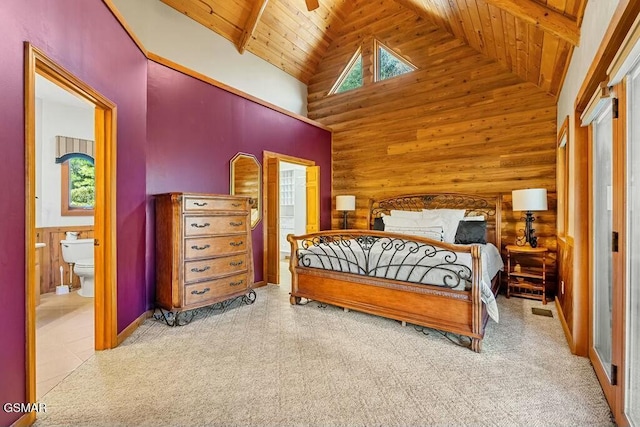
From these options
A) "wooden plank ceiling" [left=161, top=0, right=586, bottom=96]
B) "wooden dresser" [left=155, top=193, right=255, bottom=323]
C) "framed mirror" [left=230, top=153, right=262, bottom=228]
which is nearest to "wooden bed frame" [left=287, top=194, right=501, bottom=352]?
"wooden dresser" [left=155, top=193, right=255, bottom=323]

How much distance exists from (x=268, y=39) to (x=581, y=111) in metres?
4.88

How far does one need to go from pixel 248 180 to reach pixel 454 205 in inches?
126

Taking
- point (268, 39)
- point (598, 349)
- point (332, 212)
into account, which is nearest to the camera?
point (598, 349)

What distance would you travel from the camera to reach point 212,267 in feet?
10.7

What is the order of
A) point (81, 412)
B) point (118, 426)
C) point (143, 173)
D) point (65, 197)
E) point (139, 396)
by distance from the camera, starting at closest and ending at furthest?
point (118, 426)
point (81, 412)
point (139, 396)
point (143, 173)
point (65, 197)

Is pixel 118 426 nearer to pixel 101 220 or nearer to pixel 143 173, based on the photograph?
pixel 101 220

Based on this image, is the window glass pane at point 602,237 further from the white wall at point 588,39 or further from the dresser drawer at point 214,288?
the dresser drawer at point 214,288

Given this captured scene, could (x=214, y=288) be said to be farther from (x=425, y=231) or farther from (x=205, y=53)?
(x=205, y=53)

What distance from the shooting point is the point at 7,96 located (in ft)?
4.91

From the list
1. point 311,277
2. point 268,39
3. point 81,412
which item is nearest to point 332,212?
point 311,277

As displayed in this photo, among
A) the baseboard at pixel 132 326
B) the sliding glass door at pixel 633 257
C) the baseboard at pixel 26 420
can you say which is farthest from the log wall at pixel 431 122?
the baseboard at pixel 26 420

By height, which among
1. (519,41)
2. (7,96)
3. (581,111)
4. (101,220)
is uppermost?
(519,41)

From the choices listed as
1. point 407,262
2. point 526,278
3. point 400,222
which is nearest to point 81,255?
point 407,262

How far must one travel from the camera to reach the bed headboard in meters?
4.29
